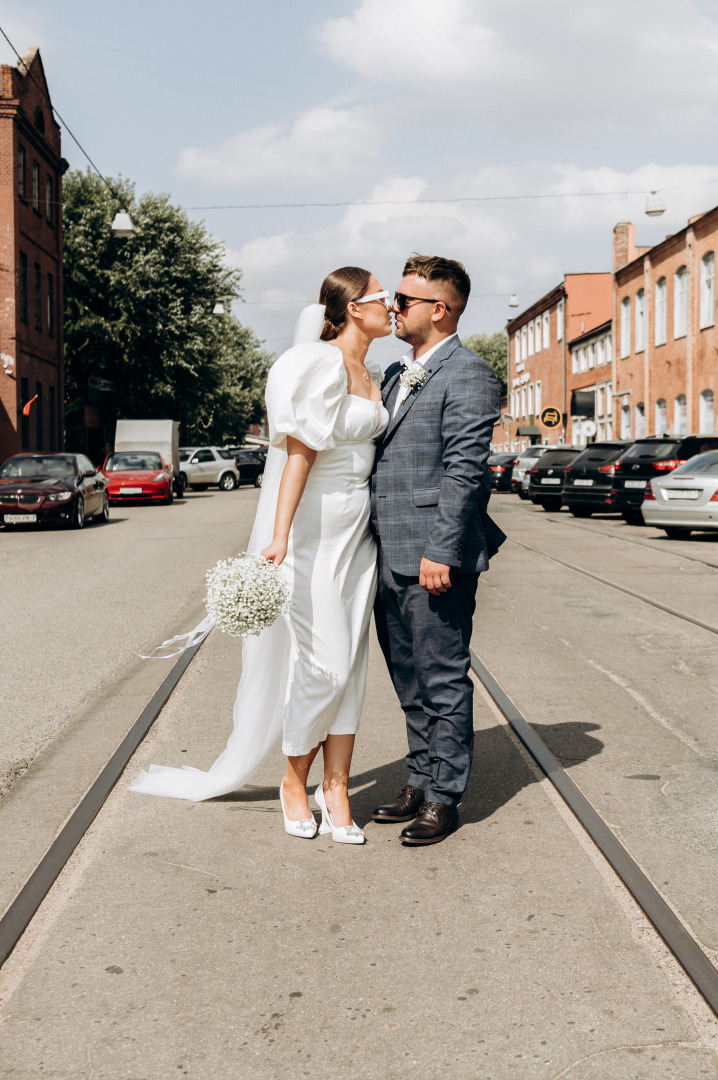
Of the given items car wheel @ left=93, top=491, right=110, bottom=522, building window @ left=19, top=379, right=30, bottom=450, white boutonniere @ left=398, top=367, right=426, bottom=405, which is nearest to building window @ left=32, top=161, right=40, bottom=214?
building window @ left=19, top=379, right=30, bottom=450

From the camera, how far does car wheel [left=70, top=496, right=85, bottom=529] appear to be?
2088 cm

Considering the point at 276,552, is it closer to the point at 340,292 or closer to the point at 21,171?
the point at 340,292

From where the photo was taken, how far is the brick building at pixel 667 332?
35.7m

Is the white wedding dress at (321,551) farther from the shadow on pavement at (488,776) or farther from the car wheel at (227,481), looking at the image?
the car wheel at (227,481)

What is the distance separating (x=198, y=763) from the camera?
16.1ft

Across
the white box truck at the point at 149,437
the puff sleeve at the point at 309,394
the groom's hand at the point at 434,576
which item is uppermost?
the white box truck at the point at 149,437

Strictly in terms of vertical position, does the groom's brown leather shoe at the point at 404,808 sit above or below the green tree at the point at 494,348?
below

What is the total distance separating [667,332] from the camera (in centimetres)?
3962

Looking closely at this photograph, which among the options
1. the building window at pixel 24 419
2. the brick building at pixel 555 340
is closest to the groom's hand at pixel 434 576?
the building window at pixel 24 419

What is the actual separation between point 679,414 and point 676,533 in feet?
66.6

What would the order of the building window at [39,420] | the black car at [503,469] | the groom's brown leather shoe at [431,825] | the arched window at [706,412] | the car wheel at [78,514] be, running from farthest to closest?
the black car at [503,469] → the building window at [39,420] → the arched window at [706,412] → the car wheel at [78,514] → the groom's brown leather shoe at [431,825]

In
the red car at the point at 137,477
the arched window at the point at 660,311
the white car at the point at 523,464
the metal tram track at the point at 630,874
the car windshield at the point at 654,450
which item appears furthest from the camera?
the arched window at the point at 660,311

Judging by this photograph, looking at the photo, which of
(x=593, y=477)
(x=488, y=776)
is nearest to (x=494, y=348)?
(x=593, y=477)

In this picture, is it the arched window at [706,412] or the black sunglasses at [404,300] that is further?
the arched window at [706,412]
